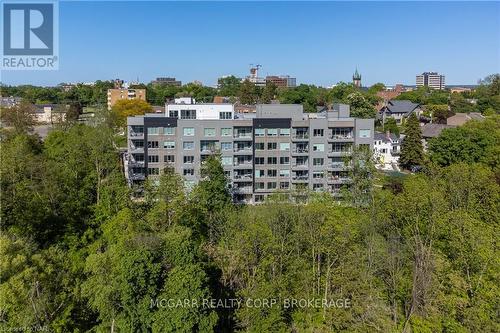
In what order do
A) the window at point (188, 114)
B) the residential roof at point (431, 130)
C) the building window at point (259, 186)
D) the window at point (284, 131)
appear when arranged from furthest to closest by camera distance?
the residential roof at point (431, 130)
the window at point (188, 114)
the building window at point (259, 186)
the window at point (284, 131)

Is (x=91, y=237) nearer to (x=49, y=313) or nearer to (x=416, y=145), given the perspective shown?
(x=49, y=313)

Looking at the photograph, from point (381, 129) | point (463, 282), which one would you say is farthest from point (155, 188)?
point (381, 129)

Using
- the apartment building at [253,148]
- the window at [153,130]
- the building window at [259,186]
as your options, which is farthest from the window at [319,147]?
the window at [153,130]

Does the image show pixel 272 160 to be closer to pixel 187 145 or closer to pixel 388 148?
pixel 187 145

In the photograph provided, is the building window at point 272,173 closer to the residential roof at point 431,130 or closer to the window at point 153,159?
the window at point 153,159

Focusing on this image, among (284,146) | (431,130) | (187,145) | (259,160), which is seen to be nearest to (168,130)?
(187,145)

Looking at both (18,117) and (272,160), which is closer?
(272,160)

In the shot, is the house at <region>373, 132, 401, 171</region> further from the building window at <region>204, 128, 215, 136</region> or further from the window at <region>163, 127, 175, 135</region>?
the window at <region>163, 127, 175, 135</region>
